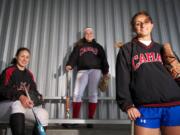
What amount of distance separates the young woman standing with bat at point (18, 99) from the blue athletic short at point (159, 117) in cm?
100

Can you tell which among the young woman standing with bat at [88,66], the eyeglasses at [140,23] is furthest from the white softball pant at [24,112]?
the eyeglasses at [140,23]

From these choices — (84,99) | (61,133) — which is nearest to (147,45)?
(61,133)

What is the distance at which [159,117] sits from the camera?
55.1 inches

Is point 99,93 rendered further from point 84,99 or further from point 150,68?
point 150,68

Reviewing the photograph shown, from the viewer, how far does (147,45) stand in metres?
1.60

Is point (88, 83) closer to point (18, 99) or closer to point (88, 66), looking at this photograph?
point (88, 66)

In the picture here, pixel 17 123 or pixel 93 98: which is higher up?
pixel 93 98

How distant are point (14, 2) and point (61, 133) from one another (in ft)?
8.33

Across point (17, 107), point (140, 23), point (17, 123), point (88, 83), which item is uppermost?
point (140, 23)

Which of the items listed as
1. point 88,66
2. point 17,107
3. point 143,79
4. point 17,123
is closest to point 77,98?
point 88,66

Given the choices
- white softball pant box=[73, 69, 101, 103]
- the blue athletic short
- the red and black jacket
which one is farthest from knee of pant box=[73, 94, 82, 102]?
the blue athletic short

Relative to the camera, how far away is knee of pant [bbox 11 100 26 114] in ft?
6.51

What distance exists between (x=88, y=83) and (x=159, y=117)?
184 cm

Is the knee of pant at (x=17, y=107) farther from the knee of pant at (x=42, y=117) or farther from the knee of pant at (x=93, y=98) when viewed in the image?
the knee of pant at (x=93, y=98)
